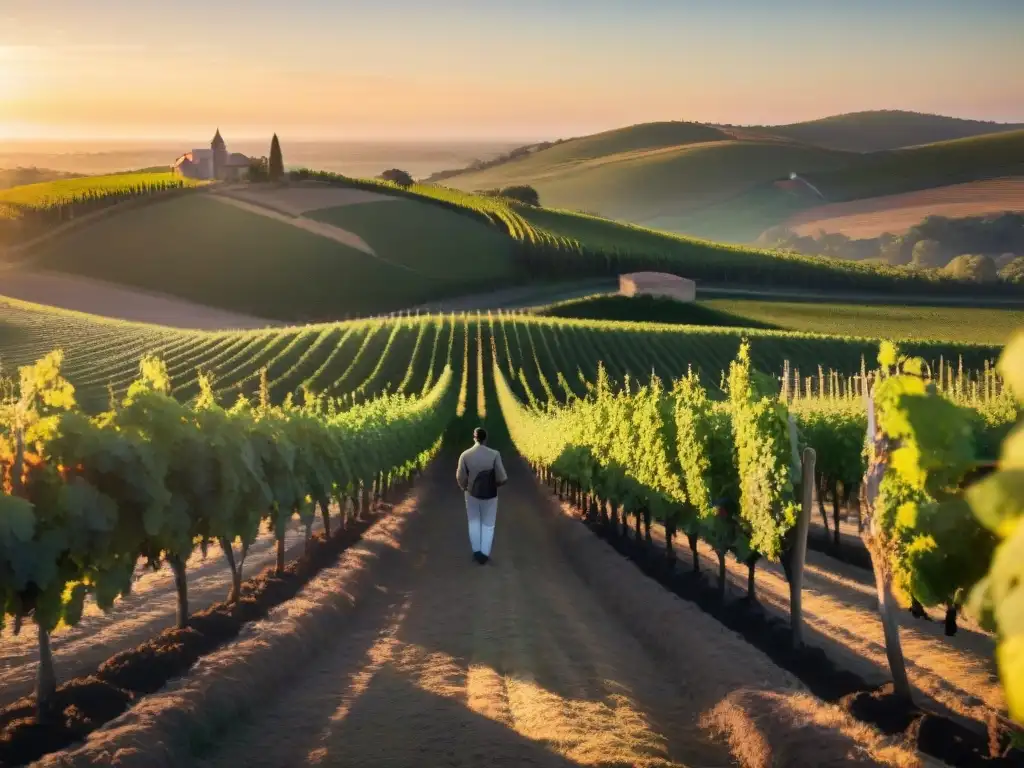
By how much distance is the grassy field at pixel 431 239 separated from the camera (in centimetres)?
13075

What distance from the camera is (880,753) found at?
987 cm

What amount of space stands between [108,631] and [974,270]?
13864cm

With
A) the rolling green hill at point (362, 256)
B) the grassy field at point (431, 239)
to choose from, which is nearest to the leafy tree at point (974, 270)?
the rolling green hill at point (362, 256)

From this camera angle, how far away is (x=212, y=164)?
582 ft

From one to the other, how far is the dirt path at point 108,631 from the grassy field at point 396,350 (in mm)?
48400

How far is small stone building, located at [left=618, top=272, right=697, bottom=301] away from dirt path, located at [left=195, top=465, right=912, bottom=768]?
100 meters

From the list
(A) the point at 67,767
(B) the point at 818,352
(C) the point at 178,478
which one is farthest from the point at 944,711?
(B) the point at 818,352

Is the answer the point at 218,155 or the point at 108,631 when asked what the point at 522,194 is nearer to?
the point at 218,155

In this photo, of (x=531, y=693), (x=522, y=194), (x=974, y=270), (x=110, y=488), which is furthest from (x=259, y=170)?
(x=531, y=693)

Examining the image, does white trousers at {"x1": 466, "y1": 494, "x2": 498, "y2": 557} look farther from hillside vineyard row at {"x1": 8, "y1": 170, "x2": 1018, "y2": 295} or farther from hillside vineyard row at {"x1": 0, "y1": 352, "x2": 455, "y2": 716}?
hillside vineyard row at {"x1": 8, "y1": 170, "x2": 1018, "y2": 295}

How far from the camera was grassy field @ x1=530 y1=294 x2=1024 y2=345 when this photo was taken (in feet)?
343

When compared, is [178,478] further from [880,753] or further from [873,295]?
[873,295]

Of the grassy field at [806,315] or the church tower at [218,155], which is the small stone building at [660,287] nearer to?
the grassy field at [806,315]

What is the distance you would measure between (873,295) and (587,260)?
3136cm
